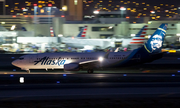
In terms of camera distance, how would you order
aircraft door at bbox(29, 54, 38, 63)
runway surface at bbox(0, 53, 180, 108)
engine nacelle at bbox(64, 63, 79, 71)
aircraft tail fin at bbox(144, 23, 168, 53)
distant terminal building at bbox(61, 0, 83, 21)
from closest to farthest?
1. runway surface at bbox(0, 53, 180, 108)
2. engine nacelle at bbox(64, 63, 79, 71)
3. aircraft tail fin at bbox(144, 23, 168, 53)
4. aircraft door at bbox(29, 54, 38, 63)
5. distant terminal building at bbox(61, 0, 83, 21)

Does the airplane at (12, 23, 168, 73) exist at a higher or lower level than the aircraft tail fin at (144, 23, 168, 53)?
lower

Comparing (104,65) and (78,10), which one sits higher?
(78,10)

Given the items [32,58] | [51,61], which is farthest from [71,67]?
[32,58]

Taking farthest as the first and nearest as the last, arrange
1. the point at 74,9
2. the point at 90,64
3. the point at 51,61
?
the point at 74,9 → the point at 51,61 → the point at 90,64

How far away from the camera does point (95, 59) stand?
31.4 m

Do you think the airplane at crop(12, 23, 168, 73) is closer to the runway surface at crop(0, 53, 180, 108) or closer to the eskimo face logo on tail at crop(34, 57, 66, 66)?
the eskimo face logo on tail at crop(34, 57, 66, 66)

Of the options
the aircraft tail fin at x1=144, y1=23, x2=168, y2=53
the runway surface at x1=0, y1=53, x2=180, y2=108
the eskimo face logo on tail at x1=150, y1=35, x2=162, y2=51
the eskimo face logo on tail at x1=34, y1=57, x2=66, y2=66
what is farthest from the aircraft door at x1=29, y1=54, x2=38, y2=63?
the eskimo face logo on tail at x1=150, y1=35, x2=162, y2=51

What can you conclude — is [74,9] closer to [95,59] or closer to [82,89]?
[95,59]

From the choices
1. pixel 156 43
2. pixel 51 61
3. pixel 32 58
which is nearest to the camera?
pixel 51 61

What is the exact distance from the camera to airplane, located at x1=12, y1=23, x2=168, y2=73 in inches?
1227

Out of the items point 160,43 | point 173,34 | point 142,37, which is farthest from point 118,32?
point 160,43

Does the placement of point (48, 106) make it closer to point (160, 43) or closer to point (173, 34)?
point (160, 43)

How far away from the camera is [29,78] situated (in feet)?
74.2

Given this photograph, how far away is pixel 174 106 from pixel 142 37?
49.8 meters
